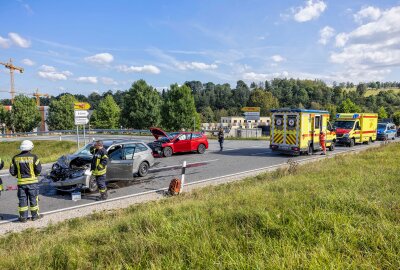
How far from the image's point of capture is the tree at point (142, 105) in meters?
46.9

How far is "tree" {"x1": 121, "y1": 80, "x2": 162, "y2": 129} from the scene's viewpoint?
46875mm

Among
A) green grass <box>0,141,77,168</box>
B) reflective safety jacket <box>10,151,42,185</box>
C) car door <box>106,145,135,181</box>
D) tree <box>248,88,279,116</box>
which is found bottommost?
green grass <box>0,141,77,168</box>

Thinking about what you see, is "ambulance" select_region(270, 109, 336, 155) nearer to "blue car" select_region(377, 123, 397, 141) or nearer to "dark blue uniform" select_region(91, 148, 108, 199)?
"dark blue uniform" select_region(91, 148, 108, 199)

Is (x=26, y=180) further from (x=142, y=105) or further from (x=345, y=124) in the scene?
(x=142, y=105)

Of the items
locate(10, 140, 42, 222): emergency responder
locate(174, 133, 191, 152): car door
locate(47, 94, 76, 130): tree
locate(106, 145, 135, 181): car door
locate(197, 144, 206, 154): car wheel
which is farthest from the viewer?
locate(47, 94, 76, 130): tree

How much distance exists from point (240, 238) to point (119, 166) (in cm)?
666

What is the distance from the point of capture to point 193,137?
18797mm

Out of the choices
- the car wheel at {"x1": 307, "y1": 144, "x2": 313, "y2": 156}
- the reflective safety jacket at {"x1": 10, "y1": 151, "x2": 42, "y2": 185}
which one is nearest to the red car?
the car wheel at {"x1": 307, "y1": 144, "x2": 313, "y2": 156}

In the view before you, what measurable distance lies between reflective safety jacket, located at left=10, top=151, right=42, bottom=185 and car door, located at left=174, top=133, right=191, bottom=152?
37.1ft

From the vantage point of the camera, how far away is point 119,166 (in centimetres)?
983

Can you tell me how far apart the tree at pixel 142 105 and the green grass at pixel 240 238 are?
4175cm

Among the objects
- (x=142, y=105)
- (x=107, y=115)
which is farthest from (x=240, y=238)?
(x=107, y=115)

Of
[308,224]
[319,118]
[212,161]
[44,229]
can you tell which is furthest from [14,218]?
[319,118]

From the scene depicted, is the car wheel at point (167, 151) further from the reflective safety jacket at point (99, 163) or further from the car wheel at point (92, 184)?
the reflective safety jacket at point (99, 163)
